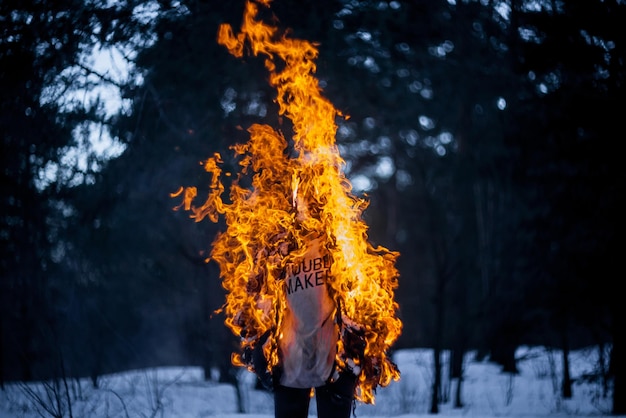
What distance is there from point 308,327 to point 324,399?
469mm

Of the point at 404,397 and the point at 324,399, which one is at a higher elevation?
the point at 324,399

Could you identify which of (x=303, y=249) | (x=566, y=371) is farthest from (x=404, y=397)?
(x=303, y=249)

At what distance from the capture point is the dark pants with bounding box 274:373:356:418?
4309 millimetres

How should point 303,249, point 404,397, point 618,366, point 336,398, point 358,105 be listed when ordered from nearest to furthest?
point 336,398 → point 303,249 → point 618,366 → point 404,397 → point 358,105

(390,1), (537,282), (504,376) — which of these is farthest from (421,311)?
(390,1)

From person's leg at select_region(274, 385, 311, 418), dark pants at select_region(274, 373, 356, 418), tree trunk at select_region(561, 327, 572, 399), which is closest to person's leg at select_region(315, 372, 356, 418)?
dark pants at select_region(274, 373, 356, 418)

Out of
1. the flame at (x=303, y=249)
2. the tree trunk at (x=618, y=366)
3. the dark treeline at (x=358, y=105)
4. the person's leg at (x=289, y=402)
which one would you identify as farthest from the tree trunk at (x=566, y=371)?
the person's leg at (x=289, y=402)

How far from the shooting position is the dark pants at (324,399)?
431 centimetres

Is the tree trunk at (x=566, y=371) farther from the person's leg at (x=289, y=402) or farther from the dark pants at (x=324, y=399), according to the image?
the person's leg at (x=289, y=402)

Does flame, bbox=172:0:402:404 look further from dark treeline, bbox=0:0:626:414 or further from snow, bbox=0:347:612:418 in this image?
snow, bbox=0:347:612:418

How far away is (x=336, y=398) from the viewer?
432 cm

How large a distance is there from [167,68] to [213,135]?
145cm

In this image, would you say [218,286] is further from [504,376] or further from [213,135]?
[504,376]

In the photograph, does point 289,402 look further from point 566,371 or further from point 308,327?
point 566,371
